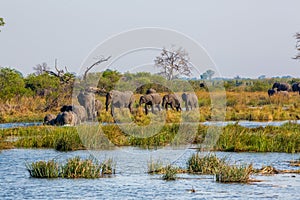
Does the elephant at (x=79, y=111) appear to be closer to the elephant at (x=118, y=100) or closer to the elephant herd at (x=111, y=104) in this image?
the elephant herd at (x=111, y=104)

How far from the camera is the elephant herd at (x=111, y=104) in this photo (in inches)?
1252

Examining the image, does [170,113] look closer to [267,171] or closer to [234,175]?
[267,171]

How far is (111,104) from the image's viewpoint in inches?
1540

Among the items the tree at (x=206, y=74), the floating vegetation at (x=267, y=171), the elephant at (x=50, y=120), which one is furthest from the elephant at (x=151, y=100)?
the floating vegetation at (x=267, y=171)

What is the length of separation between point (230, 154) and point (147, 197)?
682 centimetres

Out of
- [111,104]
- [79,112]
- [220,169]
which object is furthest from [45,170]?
[111,104]

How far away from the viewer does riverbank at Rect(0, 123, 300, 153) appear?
22828 millimetres

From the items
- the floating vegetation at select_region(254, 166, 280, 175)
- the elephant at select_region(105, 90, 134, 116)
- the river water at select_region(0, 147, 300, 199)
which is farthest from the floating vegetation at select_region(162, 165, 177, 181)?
the elephant at select_region(105, 90, 134, 116)

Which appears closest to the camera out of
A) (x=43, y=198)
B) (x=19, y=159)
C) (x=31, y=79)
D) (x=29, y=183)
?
(x=43, y=198)

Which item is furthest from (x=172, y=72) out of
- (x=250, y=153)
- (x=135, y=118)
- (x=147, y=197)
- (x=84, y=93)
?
(x=147, y=197)

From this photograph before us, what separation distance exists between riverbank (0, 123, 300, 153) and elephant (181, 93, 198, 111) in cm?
1486

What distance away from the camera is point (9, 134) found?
2802cm

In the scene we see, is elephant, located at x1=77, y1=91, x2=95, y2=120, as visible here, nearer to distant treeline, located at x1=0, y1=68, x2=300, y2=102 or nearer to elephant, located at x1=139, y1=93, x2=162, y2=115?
elephant, located at x1=139, y1=93, x2=162, y2=115

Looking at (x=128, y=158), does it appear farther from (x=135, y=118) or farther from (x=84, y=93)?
(x=84, y=93)
